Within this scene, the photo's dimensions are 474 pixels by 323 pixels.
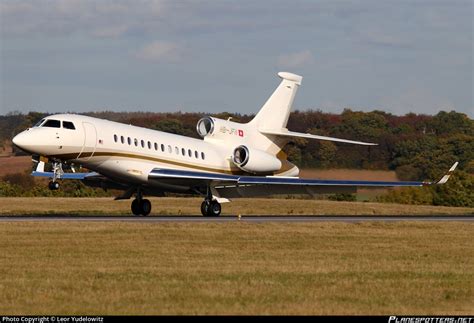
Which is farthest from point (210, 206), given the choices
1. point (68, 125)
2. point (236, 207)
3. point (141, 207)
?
point (236, 207)

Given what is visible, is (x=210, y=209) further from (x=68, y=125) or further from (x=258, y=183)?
(x=68, y=125)

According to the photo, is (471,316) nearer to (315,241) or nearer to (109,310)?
(109,310)

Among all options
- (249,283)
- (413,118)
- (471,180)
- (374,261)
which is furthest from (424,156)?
(249,283)

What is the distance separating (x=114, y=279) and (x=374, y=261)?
251 inches

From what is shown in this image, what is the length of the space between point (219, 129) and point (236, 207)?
29.8 ft

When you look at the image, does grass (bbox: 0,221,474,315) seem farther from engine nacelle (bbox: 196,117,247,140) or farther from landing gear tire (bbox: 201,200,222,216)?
engine nacelle (bbox: 196,117,247,140)

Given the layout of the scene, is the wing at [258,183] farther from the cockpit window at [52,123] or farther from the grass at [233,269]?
the grass at [233,269]

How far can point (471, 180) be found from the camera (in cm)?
5822

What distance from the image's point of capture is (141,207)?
133 feet

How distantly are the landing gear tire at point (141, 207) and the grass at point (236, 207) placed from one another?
4721 mm

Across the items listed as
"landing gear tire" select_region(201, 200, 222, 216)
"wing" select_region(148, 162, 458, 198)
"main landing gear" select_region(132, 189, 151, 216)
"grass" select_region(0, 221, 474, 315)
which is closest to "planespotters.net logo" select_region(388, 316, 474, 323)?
"grass" select_region(0, 221, 474, 315)

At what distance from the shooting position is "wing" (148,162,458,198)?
38.6 metres

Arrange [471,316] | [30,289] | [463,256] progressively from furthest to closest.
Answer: [463,256], [30,289], [471,316]

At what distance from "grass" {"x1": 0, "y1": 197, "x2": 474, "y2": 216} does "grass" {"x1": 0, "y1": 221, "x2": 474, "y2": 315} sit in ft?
51.4
